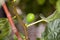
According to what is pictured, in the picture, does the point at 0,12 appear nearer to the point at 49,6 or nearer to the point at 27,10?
the point at 27,10

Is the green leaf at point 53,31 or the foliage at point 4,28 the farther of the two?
the foliage at point 4,28

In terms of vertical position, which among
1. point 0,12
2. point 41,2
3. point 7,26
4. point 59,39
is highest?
point 0,12

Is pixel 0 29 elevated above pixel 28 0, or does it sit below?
below

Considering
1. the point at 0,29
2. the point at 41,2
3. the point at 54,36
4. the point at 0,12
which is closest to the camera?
the point at 54,36

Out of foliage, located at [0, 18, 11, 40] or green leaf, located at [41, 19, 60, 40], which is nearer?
green leaf, located at [41, 19, 60, 40]

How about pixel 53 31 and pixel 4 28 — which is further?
pixel 4 28

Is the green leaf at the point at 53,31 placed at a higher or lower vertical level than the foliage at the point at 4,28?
lower

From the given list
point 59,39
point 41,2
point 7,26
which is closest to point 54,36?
point 59,39

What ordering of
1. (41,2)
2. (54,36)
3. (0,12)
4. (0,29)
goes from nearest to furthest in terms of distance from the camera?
1. (54,36)
2. (0,29)
3. (41,2)
4. (0,12)
